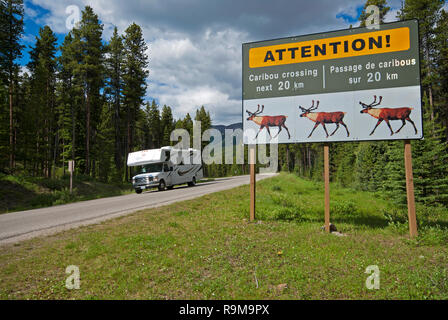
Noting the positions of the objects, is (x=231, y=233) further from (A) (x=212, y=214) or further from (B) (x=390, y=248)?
(B) (x=390, y=248)

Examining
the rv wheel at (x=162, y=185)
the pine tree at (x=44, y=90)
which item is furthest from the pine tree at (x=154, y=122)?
the rv wheel at (x=162, y=185)

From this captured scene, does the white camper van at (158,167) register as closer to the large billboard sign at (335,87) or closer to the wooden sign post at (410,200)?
the large billboard sign at (335,87)

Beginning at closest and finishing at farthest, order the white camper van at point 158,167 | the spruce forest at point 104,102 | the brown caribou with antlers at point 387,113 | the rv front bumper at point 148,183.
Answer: the brown caribou with antlers at point 387,113 < the spruce forest at point 104,102 < the rv front bumper at point 148,183 < the white camper van at point 158,167

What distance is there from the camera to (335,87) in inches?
287

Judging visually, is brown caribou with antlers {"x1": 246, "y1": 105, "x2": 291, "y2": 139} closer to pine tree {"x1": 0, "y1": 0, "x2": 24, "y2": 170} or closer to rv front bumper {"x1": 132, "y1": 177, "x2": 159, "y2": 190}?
rv front bumper {"x1": 132, "y1": 177, "x2": 159, "y2": 190}

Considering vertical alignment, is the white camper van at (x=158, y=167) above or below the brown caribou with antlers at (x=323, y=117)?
below

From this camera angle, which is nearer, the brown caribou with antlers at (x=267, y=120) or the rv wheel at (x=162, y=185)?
the brown caribou with antlers at (x=267, y=120)

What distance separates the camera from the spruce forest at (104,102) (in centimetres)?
1245

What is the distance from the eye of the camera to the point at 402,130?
6.68 meters

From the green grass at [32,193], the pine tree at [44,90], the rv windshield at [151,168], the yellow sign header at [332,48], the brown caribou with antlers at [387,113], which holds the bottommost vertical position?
the green grass at [32,193]

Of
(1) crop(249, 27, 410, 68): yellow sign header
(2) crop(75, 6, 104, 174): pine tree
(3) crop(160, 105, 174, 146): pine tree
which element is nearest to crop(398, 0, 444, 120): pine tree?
(1) crop(249, 27, 410, 68): yellow sign header
